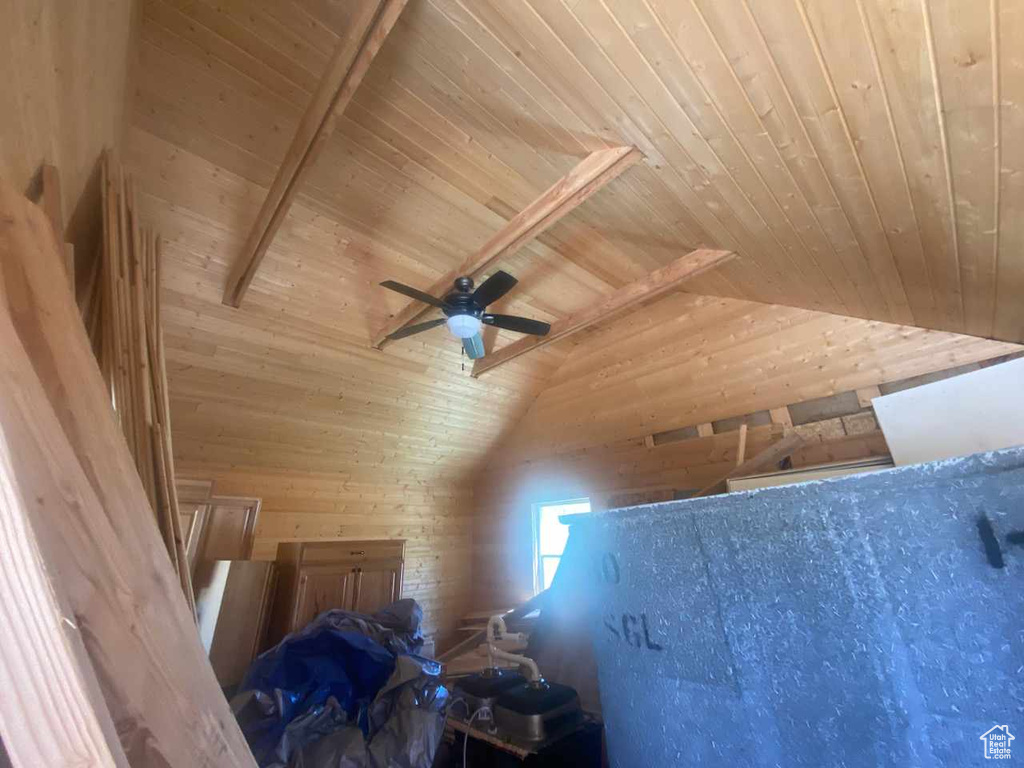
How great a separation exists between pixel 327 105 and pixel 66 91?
992 mm

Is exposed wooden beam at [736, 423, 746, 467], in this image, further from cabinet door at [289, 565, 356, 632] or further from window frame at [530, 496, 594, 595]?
cabinet door at [289, 565, 356, 632]

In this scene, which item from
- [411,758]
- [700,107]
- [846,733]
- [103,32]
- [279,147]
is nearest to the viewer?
[846,733]

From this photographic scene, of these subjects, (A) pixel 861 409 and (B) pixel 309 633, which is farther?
(A) pixel 861 409

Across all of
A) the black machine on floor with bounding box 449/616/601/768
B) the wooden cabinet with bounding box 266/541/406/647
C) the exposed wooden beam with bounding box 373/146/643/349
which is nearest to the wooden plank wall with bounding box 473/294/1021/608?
the wooden cabinet with bounding box 266/541/406/647

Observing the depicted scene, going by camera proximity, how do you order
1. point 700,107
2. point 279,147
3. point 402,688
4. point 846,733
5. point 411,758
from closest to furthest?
1. point 846,733
2. point 700,107
3. point 411,758
4. point 402,688
5. point 279,147

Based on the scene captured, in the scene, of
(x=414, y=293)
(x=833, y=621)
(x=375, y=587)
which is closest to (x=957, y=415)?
(x=833, y=621)

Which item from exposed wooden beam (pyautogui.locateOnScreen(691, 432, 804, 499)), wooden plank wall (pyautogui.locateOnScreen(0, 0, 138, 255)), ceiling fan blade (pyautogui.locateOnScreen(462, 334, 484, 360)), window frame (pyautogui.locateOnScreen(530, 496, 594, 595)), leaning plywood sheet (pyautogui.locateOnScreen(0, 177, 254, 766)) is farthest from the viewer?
window frame (pyautogui.locateOnScreen(530, 496, 594, 595))

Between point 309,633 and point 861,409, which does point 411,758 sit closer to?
point 309,633

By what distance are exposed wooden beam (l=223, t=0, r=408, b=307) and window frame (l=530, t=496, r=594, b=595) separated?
4116 millimetres

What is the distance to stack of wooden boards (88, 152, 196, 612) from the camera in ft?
5.29

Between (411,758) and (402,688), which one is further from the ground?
(402,688)

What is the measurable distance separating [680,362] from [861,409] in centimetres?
151

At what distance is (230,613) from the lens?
3564 mm

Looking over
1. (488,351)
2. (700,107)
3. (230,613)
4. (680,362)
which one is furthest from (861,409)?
(230,613)
